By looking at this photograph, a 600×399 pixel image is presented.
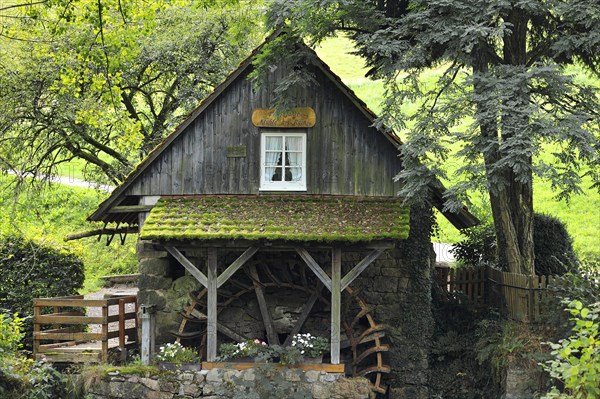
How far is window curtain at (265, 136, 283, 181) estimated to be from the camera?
1556 centimetres

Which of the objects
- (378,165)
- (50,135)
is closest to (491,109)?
(378,165)

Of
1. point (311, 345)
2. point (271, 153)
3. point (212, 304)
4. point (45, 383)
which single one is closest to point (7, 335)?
point (45, 383)

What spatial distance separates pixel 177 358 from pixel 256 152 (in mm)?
4111

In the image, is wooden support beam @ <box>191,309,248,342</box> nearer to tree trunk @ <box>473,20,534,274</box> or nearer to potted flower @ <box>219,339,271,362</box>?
potted flower @ <box>219,339,271,362</box>

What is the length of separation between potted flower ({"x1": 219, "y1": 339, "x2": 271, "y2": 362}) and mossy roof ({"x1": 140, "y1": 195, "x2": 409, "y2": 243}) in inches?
77.2

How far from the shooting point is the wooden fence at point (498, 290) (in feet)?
46.9

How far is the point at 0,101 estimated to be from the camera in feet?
64.8

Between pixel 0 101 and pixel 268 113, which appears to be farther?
pixel 0 101

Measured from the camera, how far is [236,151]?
15578 mm

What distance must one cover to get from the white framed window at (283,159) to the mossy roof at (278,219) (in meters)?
0.31

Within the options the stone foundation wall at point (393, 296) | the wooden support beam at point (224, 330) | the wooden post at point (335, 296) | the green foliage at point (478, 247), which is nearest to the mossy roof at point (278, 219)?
the wooden post at point (335, 296)

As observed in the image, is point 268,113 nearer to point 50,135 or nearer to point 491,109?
point 491,109

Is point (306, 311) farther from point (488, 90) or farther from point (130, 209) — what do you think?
point (488, 90)

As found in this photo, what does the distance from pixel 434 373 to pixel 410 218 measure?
302 centimetres
